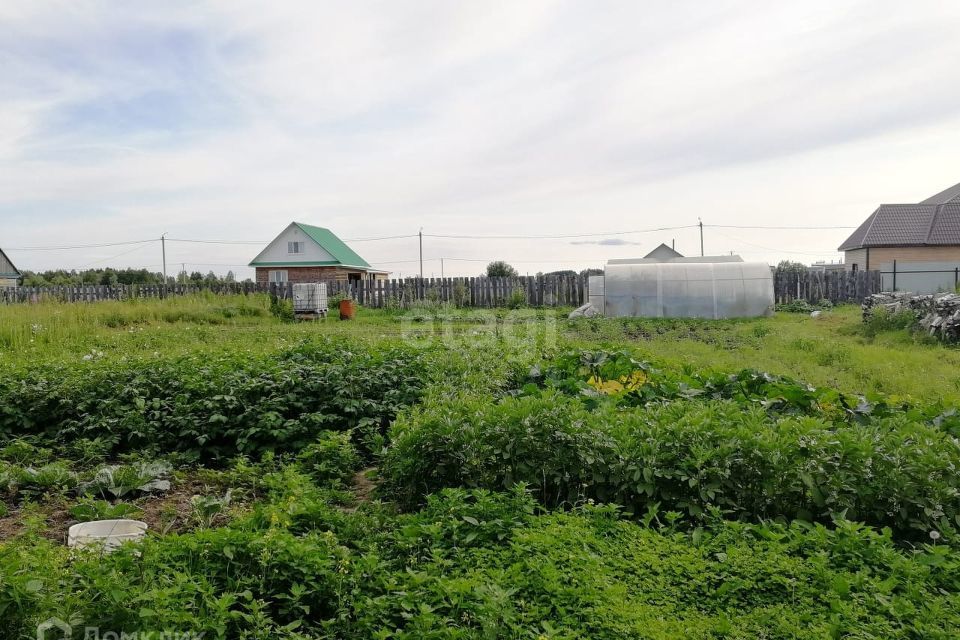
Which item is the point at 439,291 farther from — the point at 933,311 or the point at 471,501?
the point at 471,501

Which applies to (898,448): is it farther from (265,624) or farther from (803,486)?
(265,624)

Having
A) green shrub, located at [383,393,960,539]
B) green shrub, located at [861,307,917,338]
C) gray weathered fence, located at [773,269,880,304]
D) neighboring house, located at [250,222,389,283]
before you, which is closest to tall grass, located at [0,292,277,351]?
green shrub, located at [383,393,960,539]

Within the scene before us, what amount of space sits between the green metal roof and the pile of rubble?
3193cm

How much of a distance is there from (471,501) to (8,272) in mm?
53295

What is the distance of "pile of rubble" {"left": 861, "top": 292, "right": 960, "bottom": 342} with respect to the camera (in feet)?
34.4

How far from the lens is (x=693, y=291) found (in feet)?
56.0

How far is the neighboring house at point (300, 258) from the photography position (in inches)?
1592

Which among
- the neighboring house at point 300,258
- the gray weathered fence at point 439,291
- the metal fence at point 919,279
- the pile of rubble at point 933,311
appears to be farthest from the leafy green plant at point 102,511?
the neighboring house at point 300,258

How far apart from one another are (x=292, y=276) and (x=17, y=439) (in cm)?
3651

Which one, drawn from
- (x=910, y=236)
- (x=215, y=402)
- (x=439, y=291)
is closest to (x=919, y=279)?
(x=910, y=236)

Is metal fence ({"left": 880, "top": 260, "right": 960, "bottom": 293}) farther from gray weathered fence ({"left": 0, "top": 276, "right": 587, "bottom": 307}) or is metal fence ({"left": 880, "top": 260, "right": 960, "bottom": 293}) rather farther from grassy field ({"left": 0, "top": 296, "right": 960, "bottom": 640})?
grassy field ({"left": 0, "top": 296, "right": 960, "bottom": 640})

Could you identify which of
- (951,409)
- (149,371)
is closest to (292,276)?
(149,371)

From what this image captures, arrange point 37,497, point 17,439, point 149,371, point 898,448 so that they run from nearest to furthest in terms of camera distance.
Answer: point 898,448 → point 37,497 → point 17,439 → point 149,371

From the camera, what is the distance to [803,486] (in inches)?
124
